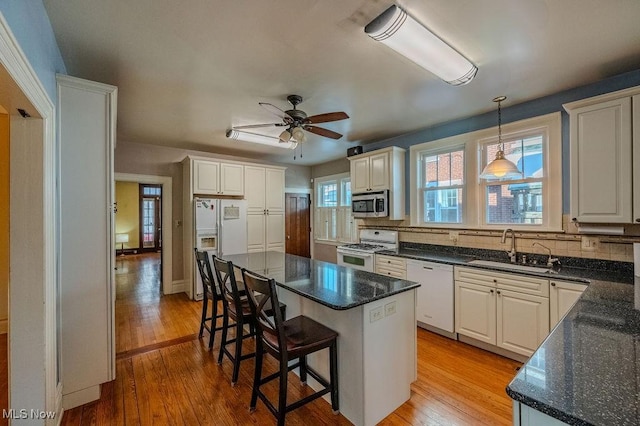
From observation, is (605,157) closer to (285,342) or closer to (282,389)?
(285,342)

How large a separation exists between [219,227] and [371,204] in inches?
99.0

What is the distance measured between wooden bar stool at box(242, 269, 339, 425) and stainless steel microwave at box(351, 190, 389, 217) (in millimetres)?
2407

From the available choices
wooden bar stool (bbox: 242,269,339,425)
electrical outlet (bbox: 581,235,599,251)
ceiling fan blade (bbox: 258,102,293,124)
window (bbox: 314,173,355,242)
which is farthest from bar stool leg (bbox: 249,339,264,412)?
window (bbox: 314,173,355,242)

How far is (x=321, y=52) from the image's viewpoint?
7.15 feet

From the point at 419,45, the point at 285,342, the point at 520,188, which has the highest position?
the point at 419,45

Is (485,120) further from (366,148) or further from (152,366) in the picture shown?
(152,366)

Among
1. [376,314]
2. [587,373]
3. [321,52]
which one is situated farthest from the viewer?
[321,52]

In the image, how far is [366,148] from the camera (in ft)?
16.2

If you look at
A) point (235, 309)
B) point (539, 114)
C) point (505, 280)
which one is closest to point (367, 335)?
point (235, 309)

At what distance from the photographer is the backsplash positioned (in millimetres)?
2523

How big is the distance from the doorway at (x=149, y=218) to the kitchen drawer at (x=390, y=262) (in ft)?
27.1

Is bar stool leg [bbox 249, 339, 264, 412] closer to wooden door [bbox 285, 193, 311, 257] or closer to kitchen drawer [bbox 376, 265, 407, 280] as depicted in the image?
kitchen drawer [bbox 376, 265, 407, 280]

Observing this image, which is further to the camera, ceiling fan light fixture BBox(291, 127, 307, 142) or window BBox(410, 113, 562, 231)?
window BBox(410, 113, 562, 231)

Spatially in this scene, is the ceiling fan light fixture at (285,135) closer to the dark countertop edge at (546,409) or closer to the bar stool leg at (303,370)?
the bar stool leg at (303,370)
